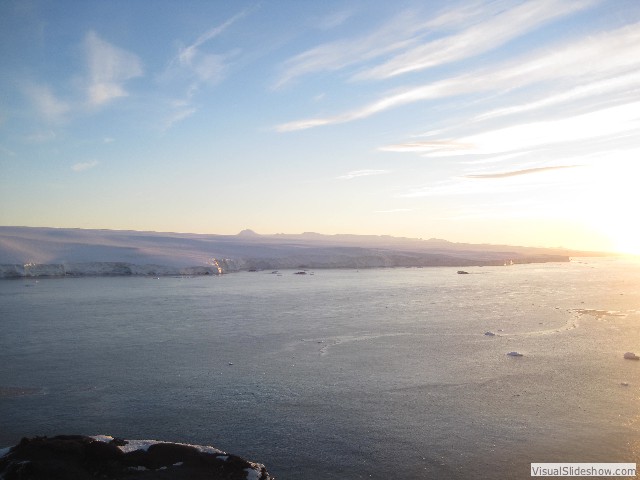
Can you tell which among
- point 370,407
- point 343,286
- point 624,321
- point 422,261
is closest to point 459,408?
point 370,407

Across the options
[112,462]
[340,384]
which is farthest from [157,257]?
[112,462]

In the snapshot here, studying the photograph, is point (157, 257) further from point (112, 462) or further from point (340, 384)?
point (112, 462)

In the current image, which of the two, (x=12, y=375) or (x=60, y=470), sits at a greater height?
(x=60, y=470)

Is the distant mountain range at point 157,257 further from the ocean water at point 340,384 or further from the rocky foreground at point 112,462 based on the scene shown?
the rocky foreground at point 112,462

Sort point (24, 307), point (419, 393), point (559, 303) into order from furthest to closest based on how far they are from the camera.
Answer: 1. point (559, 303)
2. point (24, 307)
3. point (419, 393)

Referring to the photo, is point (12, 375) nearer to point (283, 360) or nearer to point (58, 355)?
point (58, 355)

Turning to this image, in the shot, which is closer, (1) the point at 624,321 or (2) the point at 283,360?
(2) the point at 283,360
